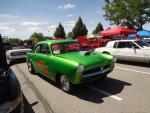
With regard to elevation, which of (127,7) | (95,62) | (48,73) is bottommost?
(48,73)

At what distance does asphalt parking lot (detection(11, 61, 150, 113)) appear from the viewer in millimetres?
4543

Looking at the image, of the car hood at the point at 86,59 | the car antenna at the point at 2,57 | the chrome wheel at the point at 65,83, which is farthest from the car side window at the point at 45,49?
the car antenna at the point at 2,57

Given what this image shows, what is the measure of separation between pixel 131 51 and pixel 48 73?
5.29 metres

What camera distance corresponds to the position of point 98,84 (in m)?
6.59

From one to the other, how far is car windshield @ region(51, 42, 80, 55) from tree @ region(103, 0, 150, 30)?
40.0m

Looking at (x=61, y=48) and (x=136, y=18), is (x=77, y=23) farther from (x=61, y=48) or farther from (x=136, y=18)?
(x=61, y=48)

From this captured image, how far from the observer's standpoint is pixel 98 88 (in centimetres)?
614

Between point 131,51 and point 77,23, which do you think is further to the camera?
point 77,23

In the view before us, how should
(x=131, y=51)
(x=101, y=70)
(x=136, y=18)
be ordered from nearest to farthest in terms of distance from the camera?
(x=101, y=70) < (x=131, y=51) < (x=136, y=18)

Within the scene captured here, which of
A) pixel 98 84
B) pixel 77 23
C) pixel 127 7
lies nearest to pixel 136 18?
pixel 127 7

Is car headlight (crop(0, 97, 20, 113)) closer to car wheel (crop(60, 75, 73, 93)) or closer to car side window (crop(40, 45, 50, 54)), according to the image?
car wheel (crop(60, 75, 73, 93))

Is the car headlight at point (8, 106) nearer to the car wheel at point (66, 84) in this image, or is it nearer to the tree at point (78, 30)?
the car wheel at point (66, 84)

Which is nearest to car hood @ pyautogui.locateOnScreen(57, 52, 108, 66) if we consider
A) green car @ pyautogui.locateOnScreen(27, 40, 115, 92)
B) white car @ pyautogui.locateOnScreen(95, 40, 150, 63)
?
green car @ pyautogui.locateOnScreen(27, 40, 115, 92)

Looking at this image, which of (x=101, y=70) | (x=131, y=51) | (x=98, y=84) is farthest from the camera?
(x=131, y=51)
